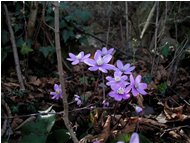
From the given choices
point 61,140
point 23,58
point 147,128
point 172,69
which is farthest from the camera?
point 23,58

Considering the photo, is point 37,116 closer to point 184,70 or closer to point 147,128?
point 147,128

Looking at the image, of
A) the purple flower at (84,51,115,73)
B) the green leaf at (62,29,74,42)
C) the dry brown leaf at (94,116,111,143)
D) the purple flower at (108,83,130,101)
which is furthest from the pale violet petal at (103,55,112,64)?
the green leaf at (62,29,74,42)

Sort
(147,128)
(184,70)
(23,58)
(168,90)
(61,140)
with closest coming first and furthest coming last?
(61,140) < (147,128) < (168,90) < (184,70) < (23,58)

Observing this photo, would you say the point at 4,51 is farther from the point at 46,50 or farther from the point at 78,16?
the point at 78,16

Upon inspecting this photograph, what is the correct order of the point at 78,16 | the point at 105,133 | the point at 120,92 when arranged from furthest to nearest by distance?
the point at 78,16
the point at 105,133
the point at 120,92

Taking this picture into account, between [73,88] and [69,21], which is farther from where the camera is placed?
[69,21]

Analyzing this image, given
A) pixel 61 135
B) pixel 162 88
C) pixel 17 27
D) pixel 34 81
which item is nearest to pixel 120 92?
pixel 61 135

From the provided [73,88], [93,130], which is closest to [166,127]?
[93,130]

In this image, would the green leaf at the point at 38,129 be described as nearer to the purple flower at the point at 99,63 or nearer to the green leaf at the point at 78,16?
the purple flower at the point at 99,63

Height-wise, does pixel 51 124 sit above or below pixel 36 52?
above
